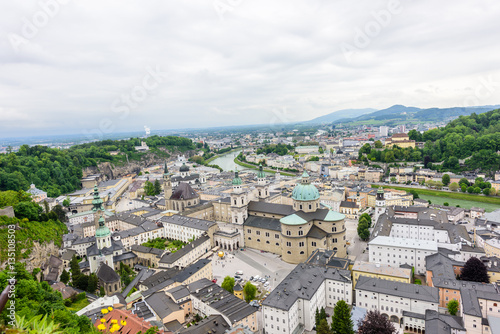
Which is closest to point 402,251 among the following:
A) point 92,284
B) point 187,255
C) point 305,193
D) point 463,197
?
point 305,193

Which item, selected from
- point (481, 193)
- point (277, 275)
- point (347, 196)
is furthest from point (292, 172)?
point (277, 275)

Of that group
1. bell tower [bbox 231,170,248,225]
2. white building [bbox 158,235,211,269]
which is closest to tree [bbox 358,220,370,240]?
bell tower [bbox 231,170,248,225]

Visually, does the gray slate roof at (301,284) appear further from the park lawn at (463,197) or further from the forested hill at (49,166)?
the forested hill at (49,166)

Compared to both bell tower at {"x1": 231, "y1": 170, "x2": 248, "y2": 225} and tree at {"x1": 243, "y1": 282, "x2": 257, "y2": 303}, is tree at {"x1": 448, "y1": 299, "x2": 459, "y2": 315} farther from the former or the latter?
bell tower at {"x1": 231, "y1": 170, "x2": 248, "y2": 225}

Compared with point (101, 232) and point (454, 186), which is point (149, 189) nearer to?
point (101, 232)

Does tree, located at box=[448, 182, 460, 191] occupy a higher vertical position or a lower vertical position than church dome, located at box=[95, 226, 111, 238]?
lower

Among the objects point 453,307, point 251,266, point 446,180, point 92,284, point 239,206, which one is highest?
point 239,206
